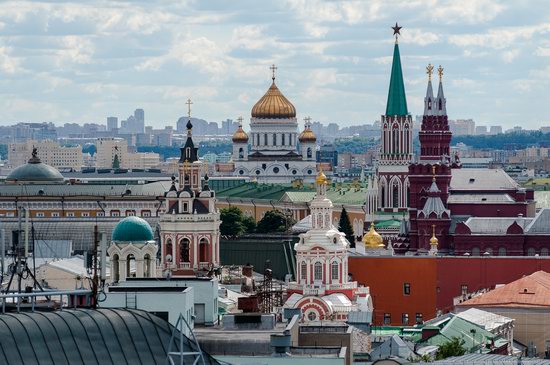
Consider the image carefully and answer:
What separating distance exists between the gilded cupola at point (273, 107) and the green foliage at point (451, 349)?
4047 inches

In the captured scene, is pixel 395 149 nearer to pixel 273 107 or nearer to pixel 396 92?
pixel 396 92

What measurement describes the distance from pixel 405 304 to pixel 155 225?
2447 cm

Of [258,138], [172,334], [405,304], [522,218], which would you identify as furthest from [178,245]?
[258,138]

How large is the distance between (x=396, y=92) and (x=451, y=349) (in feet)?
217

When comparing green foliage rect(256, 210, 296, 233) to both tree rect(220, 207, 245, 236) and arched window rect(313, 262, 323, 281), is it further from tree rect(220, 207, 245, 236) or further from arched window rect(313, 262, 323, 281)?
arched window rect(313, 262, 323, 281)

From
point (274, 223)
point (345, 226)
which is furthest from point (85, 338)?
point (274, 223)

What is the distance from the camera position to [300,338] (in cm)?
4209

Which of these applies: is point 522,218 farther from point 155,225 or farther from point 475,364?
point 475,364

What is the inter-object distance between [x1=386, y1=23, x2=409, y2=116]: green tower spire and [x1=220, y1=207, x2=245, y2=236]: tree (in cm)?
857

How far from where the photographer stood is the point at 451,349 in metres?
52.4

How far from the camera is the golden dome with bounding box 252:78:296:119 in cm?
15738

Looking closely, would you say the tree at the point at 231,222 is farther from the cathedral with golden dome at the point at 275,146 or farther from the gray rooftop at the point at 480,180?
the cathedral with golden dome at the point at 275,146

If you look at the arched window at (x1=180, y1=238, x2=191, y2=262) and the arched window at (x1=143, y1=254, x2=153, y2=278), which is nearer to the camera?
the arched window at (x1=143, y1=254, x2=153, y2=278)

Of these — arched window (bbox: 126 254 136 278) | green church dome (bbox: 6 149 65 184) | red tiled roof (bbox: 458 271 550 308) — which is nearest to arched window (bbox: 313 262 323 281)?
red tiled roof (bbox: 458 271 550 308)
